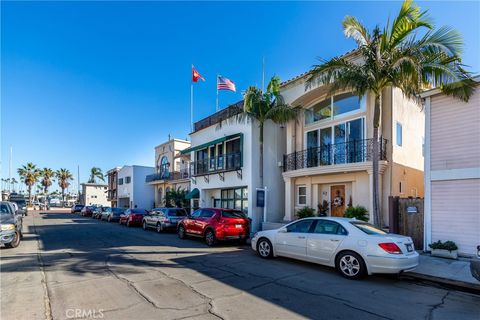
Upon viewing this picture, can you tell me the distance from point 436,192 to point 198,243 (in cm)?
943

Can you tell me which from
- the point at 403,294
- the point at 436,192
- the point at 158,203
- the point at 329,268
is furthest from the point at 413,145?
the point at 158,203

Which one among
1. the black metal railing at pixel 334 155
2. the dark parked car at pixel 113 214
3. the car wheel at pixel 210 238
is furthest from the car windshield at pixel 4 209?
the dark parked car at pixel 113 214

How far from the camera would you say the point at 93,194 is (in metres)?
73.5

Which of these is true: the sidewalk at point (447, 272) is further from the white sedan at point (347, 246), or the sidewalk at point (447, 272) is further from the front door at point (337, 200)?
the front door at point (337, 200)

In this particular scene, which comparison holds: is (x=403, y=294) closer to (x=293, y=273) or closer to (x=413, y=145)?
(x=293, y=273)

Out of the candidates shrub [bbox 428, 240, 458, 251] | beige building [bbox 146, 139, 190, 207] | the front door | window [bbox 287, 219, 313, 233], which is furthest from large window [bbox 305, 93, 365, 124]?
beige building [bbox 146, 139, 190, 207]

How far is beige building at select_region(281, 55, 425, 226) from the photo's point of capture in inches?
554

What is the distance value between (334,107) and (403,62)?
6.42m

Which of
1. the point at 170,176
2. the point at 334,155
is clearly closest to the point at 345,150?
the point at 334,155

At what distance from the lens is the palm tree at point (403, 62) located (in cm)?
1023

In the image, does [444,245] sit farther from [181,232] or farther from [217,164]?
[217,164]

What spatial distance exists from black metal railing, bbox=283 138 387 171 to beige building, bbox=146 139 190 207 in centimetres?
1355

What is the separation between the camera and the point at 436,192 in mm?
10875

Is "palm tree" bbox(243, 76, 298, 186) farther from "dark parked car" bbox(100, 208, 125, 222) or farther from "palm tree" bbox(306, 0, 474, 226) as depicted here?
"dark parked car" bbox(100, 208, 125, 222)
